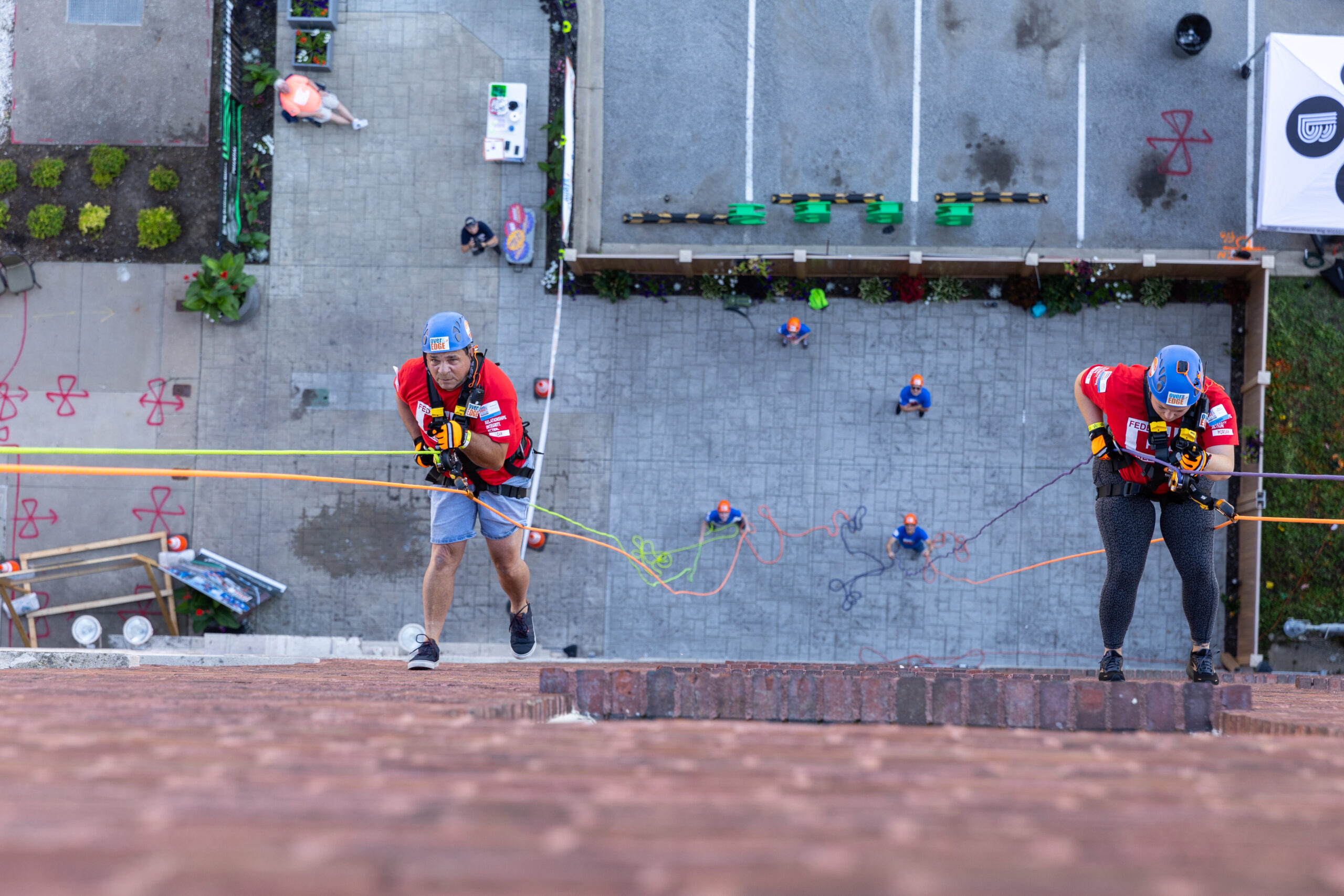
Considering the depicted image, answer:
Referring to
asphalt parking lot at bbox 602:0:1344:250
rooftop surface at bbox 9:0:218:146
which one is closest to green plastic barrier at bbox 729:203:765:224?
asphalt parking lot at bbox 602:0:1344:250

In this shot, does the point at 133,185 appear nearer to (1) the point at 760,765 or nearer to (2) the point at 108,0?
(2) the point at 108,0

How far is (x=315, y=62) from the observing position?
11.5 meters

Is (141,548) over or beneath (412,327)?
beneath

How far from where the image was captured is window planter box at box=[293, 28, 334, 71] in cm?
1150

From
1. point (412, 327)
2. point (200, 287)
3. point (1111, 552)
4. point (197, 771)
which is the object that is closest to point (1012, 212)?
point (1111, 552)

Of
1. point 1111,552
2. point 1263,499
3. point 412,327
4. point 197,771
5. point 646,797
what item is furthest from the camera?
point 412,327

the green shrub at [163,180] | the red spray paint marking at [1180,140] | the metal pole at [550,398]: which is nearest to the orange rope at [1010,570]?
the red spray paint marking at [1180,140]

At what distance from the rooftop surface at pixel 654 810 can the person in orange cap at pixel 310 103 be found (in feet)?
32.6

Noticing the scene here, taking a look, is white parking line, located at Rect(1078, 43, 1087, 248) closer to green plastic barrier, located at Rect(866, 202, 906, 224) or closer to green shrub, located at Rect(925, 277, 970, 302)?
green shrub, located at Rect(925, 277, 970, 302)

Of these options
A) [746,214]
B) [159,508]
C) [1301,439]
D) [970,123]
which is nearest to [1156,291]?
[1301,439]

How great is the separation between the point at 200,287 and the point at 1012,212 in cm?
1006

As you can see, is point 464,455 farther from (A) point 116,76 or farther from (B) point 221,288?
(A) point 116,76

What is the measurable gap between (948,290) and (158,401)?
33.5 ft

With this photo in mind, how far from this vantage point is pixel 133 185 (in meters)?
11.8
